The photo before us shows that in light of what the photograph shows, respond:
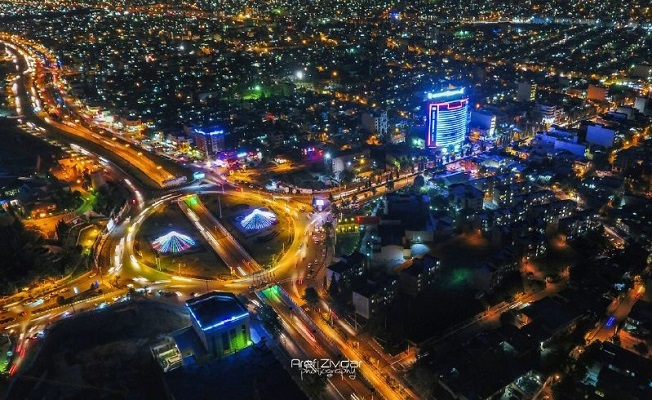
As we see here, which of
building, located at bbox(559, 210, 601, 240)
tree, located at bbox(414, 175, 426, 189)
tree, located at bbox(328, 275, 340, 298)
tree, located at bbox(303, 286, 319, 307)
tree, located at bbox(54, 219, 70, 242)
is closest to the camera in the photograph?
tree, located at bbox(303, 286, 319, 307)

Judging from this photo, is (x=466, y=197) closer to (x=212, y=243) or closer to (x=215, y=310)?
(x=212, y=243)

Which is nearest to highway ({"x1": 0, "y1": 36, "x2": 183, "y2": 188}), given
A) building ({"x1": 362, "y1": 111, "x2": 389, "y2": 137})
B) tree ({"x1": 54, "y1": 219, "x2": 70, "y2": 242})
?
tree ({"x1": 54, "y1": 219, "x2": 70, "y2": 242})

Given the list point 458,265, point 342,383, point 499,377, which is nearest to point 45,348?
point 342,383

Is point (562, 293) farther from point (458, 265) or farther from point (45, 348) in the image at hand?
point (45, 348)

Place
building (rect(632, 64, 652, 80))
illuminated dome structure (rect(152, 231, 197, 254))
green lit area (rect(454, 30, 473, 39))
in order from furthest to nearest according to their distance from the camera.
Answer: green lit area (rect(454, 30, 473, 39)) < building (rect(632, 64, 652, 80)) < illuminated dome structure (rect(152, 231, 197, 254))

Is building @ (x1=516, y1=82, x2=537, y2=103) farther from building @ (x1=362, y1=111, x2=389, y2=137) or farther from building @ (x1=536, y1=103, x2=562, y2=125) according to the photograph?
building @ (x1=362, y1=111, x2=389, y2=137)

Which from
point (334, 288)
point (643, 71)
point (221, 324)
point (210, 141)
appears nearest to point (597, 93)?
point (643, 71)
